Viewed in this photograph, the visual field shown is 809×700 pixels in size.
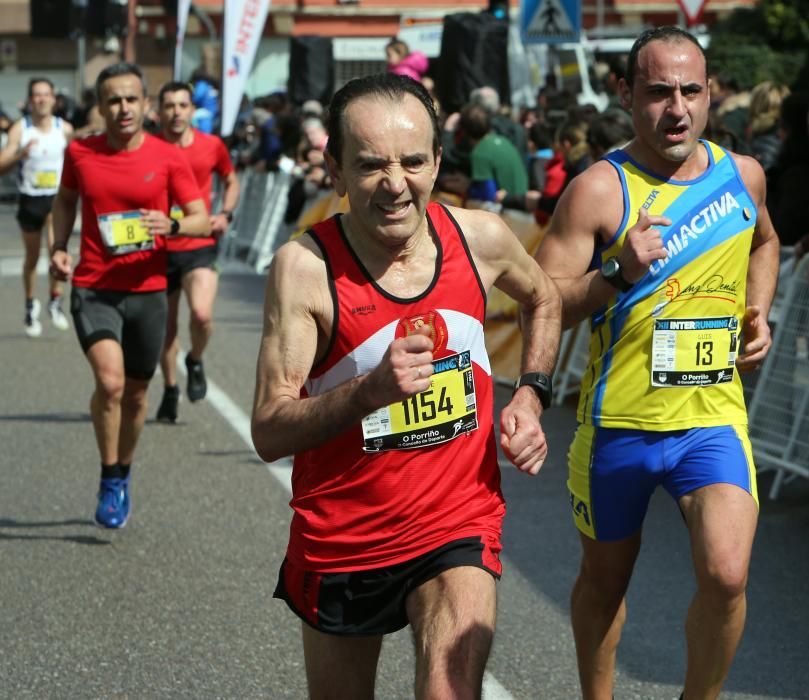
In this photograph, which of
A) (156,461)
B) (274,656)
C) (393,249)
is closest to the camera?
(393,249)

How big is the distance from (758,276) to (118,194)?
146 inches

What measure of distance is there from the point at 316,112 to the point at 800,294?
38.7 feet

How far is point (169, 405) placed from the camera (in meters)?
9.86

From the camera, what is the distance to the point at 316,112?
62.5ft

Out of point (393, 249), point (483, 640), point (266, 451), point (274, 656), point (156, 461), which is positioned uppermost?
point (393, 249)

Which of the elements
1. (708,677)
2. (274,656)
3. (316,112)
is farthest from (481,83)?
(708,677)

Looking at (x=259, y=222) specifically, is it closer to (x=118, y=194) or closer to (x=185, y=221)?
(x=185, y=221)

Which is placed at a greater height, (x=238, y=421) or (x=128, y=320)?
(x=128, y=320)

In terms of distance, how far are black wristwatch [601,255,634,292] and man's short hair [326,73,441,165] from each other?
2.69ft

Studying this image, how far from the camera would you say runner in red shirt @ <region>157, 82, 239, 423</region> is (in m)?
9.94

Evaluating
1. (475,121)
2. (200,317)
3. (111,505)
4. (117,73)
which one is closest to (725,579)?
(111,505)

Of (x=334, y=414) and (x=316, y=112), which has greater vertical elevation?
(x=334, y=414)

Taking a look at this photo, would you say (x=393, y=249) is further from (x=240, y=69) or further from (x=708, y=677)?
(x=240, y=69)

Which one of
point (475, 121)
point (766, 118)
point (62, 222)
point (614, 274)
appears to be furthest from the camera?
point (475, 121)
